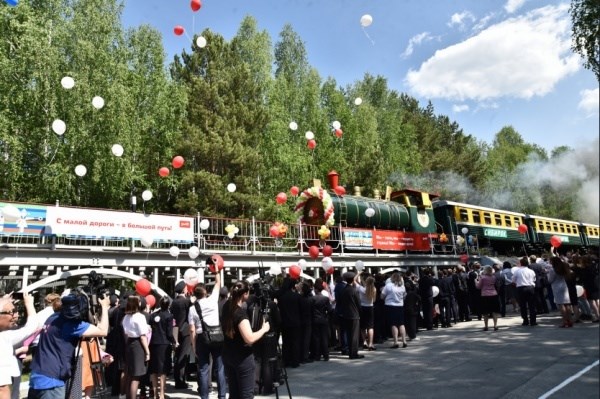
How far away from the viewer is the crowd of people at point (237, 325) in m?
3.83

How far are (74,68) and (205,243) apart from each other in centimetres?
1271

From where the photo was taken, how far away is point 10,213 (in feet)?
30.9

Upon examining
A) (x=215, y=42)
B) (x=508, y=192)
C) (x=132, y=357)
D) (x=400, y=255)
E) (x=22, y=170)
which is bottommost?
(x=132, y=357)

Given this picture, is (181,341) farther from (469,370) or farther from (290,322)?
(469,370)

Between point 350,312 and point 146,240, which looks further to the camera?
point 146,240

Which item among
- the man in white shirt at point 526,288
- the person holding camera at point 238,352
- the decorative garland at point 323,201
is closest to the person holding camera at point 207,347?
→ the person holding camera at point 238,352

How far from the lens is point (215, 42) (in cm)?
2631

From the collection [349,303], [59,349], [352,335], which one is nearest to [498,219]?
[349,303]

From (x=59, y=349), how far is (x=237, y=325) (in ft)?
5.03

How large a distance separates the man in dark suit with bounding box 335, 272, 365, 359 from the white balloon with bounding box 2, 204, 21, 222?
7252mm

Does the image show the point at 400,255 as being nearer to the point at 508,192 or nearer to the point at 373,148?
the point at 373,148

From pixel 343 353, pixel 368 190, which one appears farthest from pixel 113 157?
pixel 368 190

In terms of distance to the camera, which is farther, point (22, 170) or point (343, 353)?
point (22, 170)

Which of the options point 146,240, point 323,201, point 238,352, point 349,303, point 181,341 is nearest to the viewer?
point 238,352
